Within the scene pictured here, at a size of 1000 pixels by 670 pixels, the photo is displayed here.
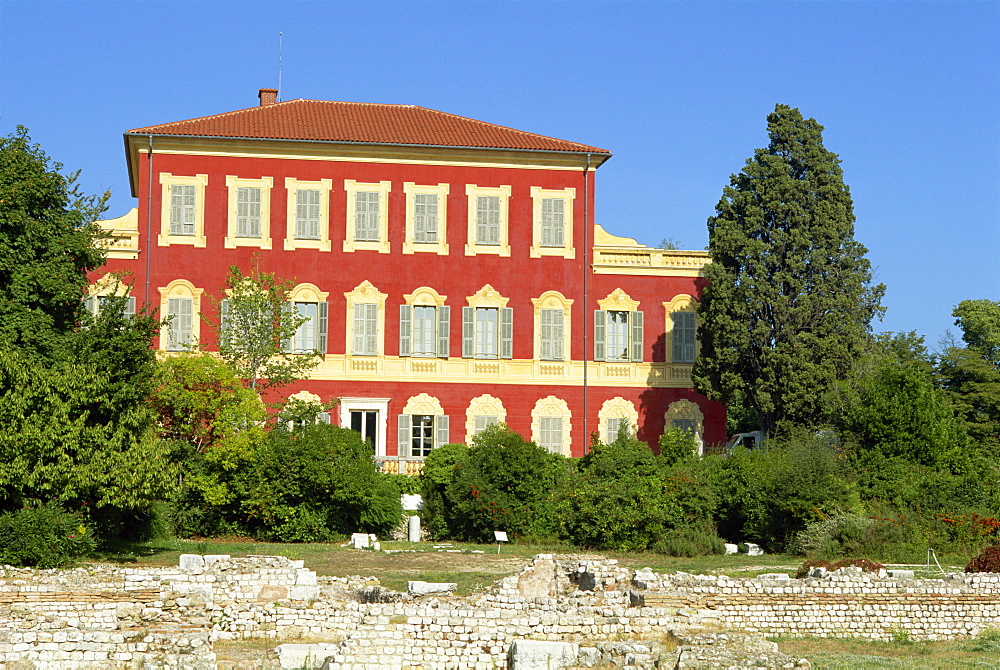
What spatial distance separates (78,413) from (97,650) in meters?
10.5

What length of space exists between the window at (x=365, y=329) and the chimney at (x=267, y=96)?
10.2m

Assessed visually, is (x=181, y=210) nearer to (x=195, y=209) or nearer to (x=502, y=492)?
(x=195, y=209)

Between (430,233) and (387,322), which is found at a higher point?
(430,233)

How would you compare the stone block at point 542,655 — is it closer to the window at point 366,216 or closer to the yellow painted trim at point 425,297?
the yellow painted trim at point 425,297

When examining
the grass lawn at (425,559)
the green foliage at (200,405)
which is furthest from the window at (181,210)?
the grass lawn at (425,559)

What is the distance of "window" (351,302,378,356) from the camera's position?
4125 cm

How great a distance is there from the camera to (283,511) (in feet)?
99.5

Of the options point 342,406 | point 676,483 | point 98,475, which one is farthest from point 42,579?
point 342,406

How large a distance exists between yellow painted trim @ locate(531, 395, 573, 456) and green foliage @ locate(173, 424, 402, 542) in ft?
36.9

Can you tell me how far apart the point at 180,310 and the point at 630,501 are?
18056mm

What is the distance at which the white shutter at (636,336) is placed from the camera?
42.5 m

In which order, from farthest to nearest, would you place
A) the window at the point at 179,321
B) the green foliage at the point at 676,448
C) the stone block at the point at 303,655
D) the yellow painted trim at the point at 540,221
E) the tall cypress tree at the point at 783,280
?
the yellow painted trim at the point at 540,221, the window at the point at 179,321, the tall cypress tree at the point at 783,280, the green foliage at the point at 676,448, the stone block at the point at 303,655

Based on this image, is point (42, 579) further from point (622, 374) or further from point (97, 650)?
point (622, 374)

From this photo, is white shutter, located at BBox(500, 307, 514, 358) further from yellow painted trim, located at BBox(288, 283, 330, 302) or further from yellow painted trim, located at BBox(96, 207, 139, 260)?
yellow painted trim, located at BBox(96, 207, 139, 260)
